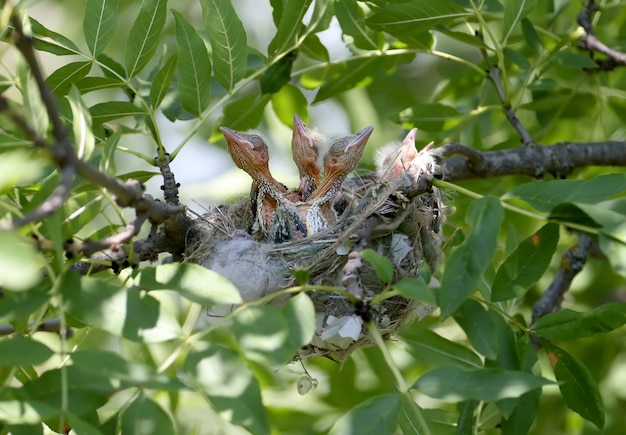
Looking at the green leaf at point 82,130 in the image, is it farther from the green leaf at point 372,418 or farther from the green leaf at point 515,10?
the green leaf at point 515,10

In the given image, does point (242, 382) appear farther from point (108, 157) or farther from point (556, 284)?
point (556, 284)

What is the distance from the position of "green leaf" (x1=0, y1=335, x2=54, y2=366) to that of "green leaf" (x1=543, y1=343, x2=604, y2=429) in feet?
4.37

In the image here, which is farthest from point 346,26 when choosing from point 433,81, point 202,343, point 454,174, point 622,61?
point 433,81

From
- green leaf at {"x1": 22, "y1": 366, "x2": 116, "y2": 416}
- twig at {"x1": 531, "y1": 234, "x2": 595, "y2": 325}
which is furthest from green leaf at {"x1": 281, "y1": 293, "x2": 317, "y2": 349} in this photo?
twig at {"x1": 531, "y1": 234, "x2": 595, "y2": 325}

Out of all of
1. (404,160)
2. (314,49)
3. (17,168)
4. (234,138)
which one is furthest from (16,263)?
(314,49)

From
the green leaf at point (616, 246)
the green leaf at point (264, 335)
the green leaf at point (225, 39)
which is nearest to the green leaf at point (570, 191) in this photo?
the green leaf at point (616, 246)

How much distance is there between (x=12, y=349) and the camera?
1.65m

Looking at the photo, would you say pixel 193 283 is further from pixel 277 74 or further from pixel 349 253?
pixel 277 74

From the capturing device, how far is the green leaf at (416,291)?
1.77 m

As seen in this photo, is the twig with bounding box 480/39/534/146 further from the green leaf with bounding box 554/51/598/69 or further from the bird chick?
the bird chick

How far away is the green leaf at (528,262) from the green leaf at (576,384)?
0.24 metres

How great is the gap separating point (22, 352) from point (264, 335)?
47 centimetres

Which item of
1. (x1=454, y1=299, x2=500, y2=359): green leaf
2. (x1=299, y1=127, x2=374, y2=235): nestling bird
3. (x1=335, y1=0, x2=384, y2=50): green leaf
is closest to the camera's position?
(x1=454, y1=299, x2=500, y2=359): green leaf

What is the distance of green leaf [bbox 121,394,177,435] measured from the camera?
1688mm
